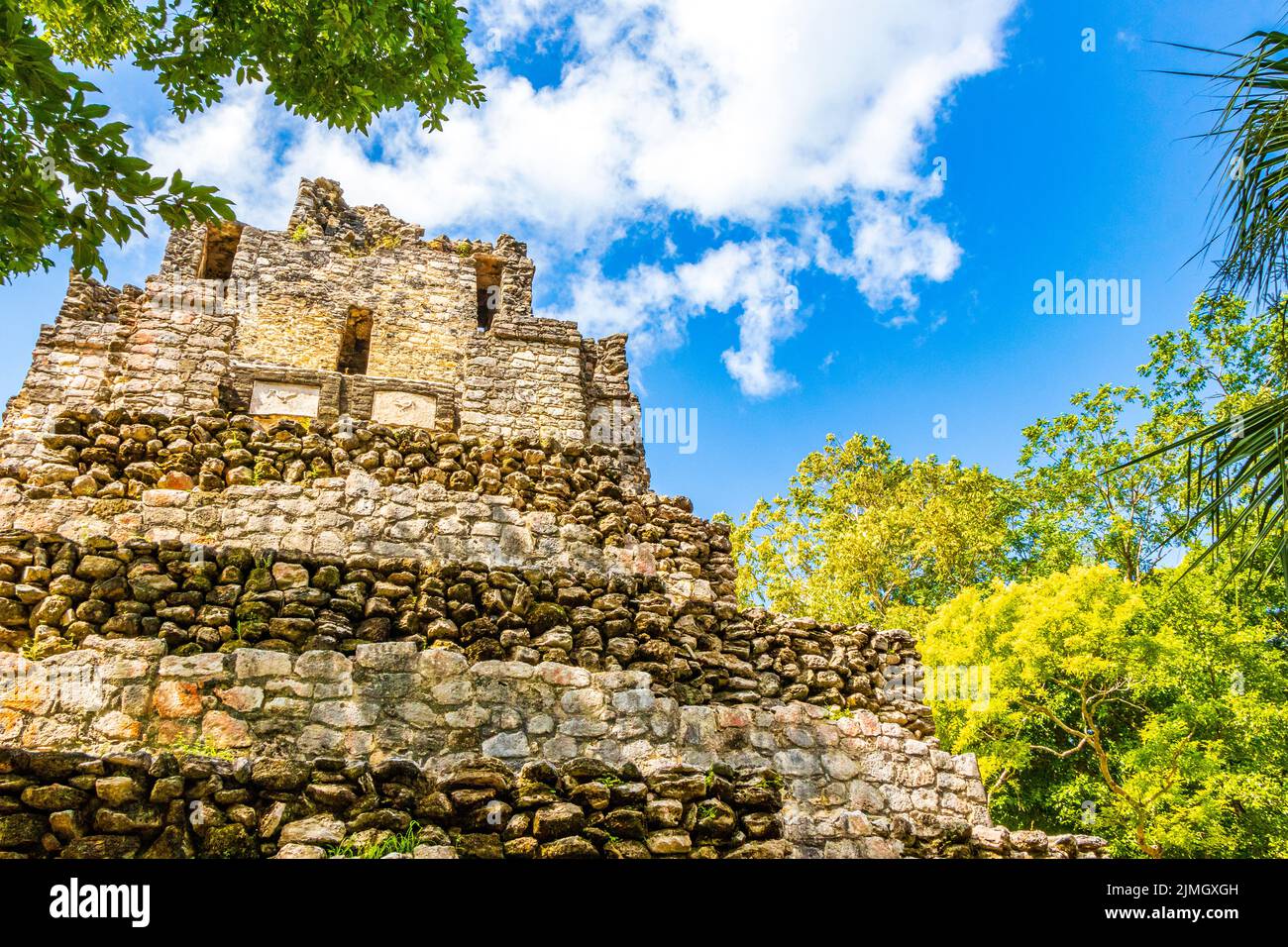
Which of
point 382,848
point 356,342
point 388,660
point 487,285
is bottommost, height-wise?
point 382,848

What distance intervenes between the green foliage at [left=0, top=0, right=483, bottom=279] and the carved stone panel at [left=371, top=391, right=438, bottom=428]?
4.38 metres

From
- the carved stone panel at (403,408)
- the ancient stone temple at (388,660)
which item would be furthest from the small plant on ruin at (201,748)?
the carved stone panel at (403,408)

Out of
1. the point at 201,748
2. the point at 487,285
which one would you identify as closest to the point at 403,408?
the point at 487,285

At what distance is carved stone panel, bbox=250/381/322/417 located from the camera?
9844mm

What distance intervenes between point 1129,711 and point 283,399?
53.5 feet

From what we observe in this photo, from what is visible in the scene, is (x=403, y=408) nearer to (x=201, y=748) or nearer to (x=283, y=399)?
(x=283, y=399)

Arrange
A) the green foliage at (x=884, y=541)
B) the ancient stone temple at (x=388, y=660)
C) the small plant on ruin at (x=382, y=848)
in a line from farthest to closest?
the green foliage at (x=884, y=541)
the ancient stone temple at (x=388, y=660)
the small plant on ruin at (x=382, y=848)

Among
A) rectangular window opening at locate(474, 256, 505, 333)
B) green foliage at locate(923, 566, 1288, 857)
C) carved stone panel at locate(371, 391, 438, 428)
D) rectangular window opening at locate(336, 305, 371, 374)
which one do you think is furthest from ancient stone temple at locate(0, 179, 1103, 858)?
green foliage at locate(923, 566, 1288, 857)

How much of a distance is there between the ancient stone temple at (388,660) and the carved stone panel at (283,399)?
3 cm

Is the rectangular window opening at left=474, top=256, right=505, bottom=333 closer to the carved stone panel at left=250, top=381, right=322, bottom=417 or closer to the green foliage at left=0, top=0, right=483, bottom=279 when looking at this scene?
the carved stone panel at left=250, top=381, right=322, bottom=417

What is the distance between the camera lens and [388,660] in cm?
546

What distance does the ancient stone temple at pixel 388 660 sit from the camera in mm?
3768

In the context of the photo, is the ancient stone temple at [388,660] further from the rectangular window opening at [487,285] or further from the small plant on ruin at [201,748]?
the rectangular window opening at [487,285]

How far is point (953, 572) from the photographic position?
21.5 metres
